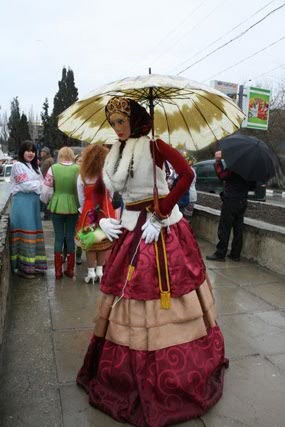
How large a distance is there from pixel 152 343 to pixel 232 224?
3.93 m

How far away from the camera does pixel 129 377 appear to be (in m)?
2.51

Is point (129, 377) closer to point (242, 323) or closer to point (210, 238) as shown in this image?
point (242, 323)

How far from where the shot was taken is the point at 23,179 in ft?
16.4

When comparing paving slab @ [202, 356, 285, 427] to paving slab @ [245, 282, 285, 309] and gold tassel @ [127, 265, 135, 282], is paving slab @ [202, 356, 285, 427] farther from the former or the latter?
paving slab @ [245, 282, 285, 309]

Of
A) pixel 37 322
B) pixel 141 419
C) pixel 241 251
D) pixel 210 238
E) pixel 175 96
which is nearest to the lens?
pixel 141 419

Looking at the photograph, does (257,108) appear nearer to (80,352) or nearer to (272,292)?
(272,292)

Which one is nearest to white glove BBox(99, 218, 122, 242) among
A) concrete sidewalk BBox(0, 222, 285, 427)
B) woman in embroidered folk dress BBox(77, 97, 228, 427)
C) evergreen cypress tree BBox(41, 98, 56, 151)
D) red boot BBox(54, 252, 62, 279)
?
woman in embroidered folk dress BBox(77, 97, 228, 427)

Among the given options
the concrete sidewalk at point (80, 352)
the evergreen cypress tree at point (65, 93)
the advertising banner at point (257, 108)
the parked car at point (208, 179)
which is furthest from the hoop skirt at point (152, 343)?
the evergreen cypress tree at point (65, 93)

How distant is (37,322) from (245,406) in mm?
2078

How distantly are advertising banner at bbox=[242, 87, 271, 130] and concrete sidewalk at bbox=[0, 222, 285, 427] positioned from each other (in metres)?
19.2

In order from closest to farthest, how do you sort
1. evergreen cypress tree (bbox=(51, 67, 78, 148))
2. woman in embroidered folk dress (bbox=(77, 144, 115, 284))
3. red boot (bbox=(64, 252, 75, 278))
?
1. woman in embroidered folk dress (bbox=(77, 144, 115, 284))
2. red boot (bbox=(64, 252, 75, 278))
3. evergreen cypress tree (bbox=(51, 67, 78, 148))

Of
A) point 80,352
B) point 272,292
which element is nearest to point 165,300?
point 80,352

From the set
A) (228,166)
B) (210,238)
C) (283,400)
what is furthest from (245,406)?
(210,238)

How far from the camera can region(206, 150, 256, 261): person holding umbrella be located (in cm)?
597
